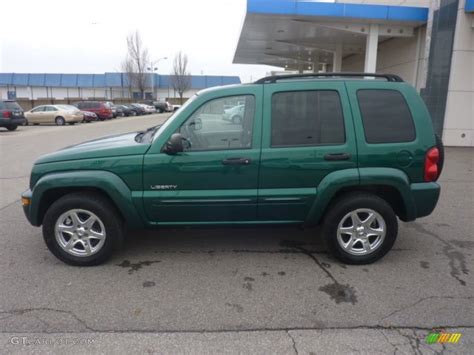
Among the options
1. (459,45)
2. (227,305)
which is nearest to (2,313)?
(227,305)

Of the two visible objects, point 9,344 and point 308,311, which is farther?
point 308,311

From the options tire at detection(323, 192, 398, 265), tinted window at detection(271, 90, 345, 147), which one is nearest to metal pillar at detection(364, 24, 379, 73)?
tinted window at detection(271, 90, 345, 147)

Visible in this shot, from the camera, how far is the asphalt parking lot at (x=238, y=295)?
8.61 ft

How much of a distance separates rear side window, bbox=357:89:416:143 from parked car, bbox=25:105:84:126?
25883mm

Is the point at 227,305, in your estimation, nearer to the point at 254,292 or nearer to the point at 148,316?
the point at 254,292

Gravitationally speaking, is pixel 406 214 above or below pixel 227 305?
above

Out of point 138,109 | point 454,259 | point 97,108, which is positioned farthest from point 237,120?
point 138,109

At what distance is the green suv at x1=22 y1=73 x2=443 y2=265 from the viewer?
3.50 m

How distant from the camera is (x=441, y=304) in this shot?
3.05 m

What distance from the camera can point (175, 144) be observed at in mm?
3389

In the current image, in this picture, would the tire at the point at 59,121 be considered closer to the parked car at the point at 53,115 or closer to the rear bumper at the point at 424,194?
the parked car at the point at 53,115

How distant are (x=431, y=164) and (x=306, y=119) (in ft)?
4.49

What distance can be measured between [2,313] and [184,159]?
6.62 feet

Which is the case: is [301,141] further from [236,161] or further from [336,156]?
[236,161]
